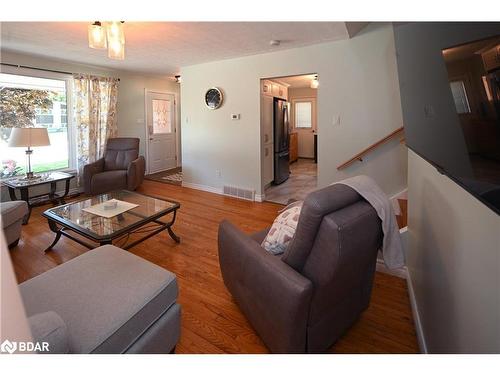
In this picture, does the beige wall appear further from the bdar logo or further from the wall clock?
the wall clock

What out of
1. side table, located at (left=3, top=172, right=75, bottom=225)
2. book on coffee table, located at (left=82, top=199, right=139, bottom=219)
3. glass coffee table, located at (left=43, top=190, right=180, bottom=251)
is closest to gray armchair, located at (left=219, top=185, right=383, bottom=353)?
glass coffee table, located at (left=43, top=190, right=180, bottom=251)

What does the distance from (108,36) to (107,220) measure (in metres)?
1.67

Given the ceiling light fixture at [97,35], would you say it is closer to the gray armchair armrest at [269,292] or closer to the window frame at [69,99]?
the gray armchair armrest at [269,292]

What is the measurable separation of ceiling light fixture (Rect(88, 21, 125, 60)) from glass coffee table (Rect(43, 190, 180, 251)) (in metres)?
1.45

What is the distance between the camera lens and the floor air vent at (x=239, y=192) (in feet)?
15.0

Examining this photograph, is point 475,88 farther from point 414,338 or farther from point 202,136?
point 202,136

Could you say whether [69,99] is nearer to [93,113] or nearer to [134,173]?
[93,113]

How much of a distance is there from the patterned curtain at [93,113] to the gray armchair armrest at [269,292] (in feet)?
14.1

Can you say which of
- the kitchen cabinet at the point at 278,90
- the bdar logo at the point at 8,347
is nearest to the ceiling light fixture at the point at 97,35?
the bdar logo at the point at 8,347

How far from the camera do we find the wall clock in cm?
464

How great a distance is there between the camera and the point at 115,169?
4.97m

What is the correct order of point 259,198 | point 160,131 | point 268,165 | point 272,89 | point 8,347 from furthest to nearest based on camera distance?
1. point 160,131
2. point 268,165
3. point 272,89
4. point 259,198
5. point 8,347

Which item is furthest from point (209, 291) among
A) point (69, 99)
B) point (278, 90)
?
point (69, 99)

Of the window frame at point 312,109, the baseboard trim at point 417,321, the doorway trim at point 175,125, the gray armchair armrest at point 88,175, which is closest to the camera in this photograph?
the baseboard trim at point 417,321
